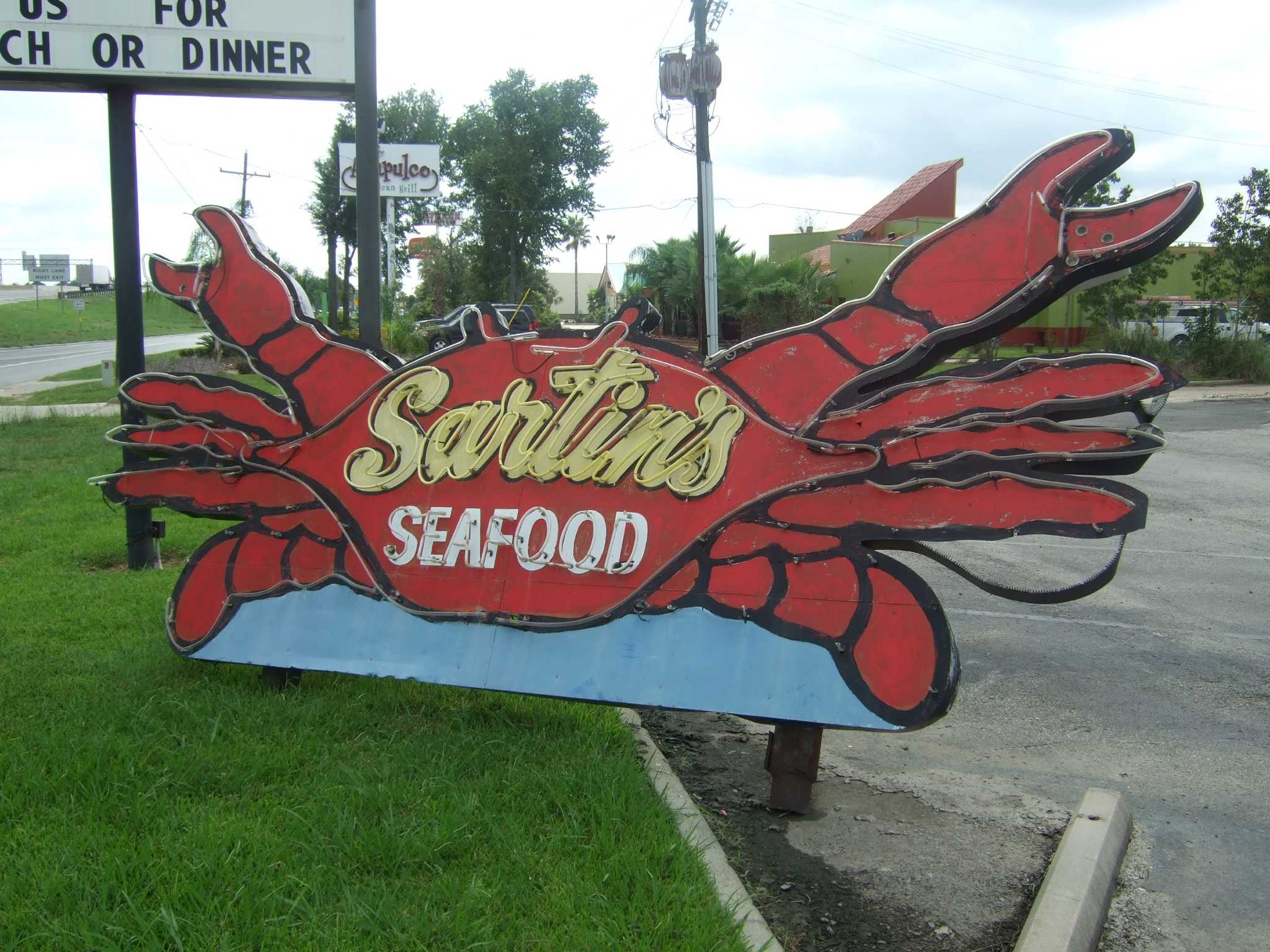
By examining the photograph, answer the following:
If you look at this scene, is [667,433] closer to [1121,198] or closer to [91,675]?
[91,675]

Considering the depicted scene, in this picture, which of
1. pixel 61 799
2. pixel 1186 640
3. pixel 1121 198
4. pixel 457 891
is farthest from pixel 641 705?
pixel 1121 198

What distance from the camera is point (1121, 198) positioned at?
26.9 meters

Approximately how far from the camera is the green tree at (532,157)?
42.4 metres

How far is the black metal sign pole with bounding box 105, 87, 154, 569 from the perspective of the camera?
693cm

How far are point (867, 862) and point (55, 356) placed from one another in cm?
4329

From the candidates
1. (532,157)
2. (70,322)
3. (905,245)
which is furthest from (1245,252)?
(70,322)

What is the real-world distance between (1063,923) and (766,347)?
90.9 inches

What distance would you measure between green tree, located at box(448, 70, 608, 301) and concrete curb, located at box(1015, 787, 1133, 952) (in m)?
39.0

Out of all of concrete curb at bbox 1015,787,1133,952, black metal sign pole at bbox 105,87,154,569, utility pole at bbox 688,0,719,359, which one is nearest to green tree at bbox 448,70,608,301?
utility pole at bbox 688,0,719,359

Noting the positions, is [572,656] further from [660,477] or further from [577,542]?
[660,477]

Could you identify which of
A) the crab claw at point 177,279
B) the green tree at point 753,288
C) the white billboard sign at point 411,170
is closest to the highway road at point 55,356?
the white billboard sign at point 411,170

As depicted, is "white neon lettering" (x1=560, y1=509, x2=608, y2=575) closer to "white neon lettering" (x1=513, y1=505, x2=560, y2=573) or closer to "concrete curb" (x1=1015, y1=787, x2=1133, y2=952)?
"white neon lettering" (x1=513, y1=505, x2=560, y2=573)

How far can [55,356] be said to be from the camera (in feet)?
132

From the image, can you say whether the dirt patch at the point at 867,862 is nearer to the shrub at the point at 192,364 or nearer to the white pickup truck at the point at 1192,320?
the shrub at the point at 192,364
